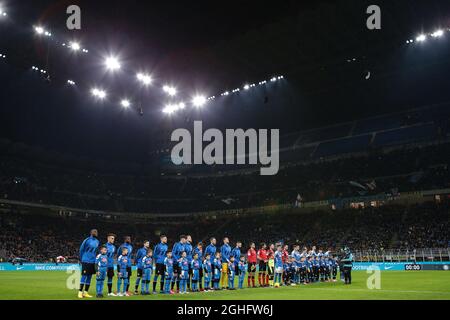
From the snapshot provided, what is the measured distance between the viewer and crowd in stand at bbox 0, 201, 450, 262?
4375cm

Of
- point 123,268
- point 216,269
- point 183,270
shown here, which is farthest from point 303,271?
point 123,268

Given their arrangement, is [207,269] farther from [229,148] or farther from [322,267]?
[229,148]

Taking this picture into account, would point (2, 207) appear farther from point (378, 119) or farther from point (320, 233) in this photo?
point (378, 119)

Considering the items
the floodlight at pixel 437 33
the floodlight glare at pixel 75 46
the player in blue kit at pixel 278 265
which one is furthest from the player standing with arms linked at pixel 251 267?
the floodlight at pixel 437 33

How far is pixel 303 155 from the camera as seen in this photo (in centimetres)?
6125

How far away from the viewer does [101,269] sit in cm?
1559

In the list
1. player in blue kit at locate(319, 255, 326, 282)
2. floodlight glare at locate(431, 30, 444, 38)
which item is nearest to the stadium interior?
floodlight glare at locate(431, 30, 444, 38)

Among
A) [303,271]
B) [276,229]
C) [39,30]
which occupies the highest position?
[39,30]

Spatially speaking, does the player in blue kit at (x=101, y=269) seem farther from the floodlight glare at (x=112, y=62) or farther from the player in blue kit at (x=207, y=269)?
the floodlight glare at (x=112, y=62)

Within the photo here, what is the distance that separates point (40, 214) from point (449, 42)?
50.6 meters

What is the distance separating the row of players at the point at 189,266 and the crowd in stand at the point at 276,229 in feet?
67.4

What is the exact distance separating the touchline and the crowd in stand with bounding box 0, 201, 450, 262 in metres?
8.67

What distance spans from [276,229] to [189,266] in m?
38.1

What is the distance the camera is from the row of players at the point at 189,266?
51.8 feet
